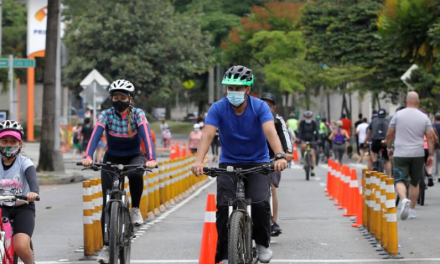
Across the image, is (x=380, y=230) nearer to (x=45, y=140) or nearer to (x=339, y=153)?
(x=45, y=140)

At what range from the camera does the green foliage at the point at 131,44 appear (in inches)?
1929

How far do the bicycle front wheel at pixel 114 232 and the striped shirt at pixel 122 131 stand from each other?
879 mm

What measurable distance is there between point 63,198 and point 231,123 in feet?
41.6

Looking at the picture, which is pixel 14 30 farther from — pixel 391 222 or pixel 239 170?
pixel 239 170

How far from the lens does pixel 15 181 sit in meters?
8.19

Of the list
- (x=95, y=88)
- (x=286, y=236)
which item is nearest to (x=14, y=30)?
(x=95, y=88)

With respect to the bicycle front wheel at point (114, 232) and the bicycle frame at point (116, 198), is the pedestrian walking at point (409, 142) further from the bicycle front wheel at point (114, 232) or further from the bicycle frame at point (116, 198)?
the bicycle front wheel at point (114, 232)

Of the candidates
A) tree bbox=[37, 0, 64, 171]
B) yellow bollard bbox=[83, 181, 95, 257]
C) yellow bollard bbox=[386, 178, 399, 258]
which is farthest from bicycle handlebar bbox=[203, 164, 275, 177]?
tree bbox=[37, 0, 64, 171]

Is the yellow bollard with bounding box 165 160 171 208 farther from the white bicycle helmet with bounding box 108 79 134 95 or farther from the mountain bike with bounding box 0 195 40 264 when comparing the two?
the mountain bike with bounding box 0 195 40 264

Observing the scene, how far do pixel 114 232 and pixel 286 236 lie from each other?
4.41 meters

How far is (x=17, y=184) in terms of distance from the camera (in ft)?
26.9

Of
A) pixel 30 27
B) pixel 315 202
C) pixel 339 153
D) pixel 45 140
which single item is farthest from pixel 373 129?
pixel 30 27

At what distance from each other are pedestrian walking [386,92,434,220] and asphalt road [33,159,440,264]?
1.88ft

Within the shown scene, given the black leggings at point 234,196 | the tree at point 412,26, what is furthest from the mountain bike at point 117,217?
the tree at point 412,26
